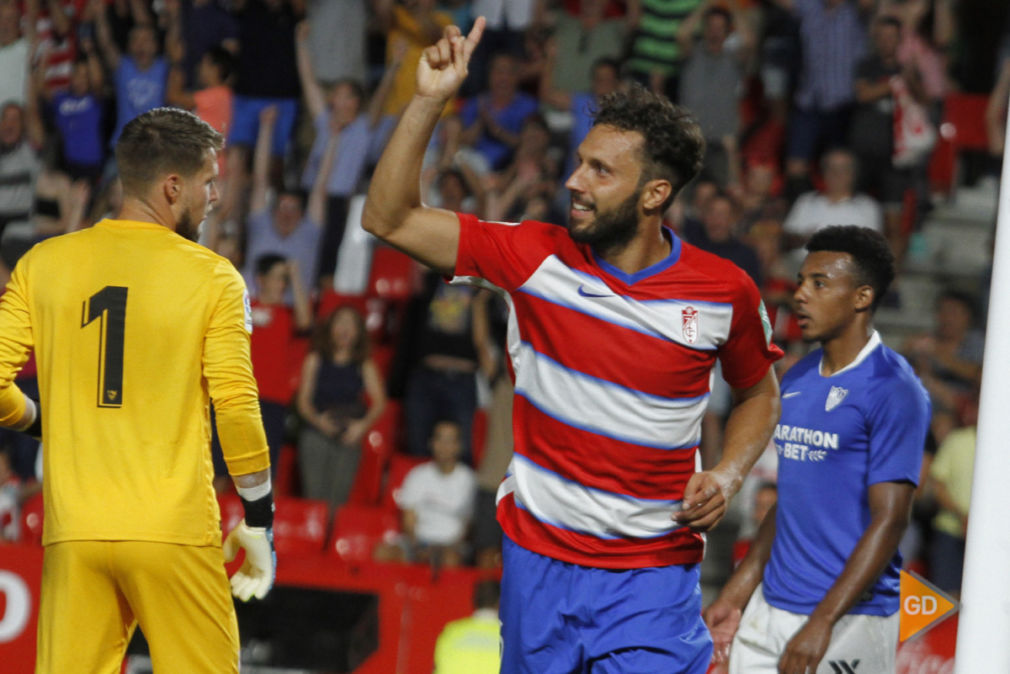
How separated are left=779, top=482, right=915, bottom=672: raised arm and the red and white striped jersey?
703 millimetres

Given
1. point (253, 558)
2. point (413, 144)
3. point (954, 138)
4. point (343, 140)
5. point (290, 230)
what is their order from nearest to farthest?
point (413, 144), point (253, 558), point (290, 230), point (343, 140), point (954, 138)

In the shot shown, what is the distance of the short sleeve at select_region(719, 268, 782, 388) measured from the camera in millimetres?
3604

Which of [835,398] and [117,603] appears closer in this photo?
[117,603]

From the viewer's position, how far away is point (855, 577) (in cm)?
405

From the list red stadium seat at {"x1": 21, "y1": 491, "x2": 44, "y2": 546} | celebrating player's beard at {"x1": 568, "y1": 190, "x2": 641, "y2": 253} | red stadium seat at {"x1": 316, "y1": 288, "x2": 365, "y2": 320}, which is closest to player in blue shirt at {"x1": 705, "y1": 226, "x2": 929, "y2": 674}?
celebrating player's beard at {"x1": 568, "y1": 190, "x2": 641, "y2": 253}

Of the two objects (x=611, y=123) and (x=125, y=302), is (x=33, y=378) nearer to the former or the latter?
(x=125, y=302)

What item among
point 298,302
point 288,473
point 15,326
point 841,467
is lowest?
point 288,473

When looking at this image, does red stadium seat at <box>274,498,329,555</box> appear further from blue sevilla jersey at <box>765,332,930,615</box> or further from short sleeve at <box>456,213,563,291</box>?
short sleeve at <box>456,213,563,291</box>

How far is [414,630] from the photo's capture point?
23.8 feet

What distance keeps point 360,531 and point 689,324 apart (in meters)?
5.58

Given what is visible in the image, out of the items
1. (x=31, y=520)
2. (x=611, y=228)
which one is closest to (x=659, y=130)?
(x=611, y=228)

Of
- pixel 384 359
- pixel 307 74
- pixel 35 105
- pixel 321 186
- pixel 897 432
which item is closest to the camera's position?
pixel 897 432

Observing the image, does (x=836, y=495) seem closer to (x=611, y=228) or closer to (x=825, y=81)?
(x=611, y=228)

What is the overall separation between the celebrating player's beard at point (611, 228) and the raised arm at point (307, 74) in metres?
7.92
